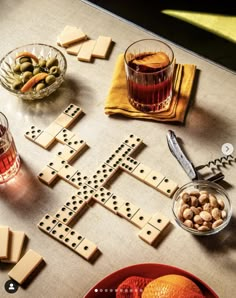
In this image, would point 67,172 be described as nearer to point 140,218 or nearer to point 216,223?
point 140,218

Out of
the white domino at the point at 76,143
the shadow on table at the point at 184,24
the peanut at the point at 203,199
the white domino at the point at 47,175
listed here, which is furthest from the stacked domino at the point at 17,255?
the shadow on table at the point at 184,24

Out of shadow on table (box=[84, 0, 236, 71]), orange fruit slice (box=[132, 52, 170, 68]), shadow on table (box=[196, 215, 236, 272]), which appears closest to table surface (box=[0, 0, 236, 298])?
shadow on table (box=[196, 215, 236, 272])

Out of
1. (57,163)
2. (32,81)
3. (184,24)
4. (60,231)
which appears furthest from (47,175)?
(184,24)

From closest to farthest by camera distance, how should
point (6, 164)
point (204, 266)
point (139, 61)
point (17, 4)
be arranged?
1. point (204, 266)
2. point (6, 164)
3. point (139, 61)
4. point (17, 4)

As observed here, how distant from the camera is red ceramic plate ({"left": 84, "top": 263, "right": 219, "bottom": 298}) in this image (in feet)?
3.19

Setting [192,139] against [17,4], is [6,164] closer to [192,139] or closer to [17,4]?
[192,139]

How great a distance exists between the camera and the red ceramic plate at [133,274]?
3.19 feet

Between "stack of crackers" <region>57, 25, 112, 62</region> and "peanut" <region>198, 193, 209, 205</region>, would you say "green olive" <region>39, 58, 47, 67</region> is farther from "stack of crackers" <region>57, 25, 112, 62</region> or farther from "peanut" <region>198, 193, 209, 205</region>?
"peanut" <region>198, 193, 209, 205</region>

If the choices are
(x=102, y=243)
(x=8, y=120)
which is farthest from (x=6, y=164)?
(x=102, y=243)

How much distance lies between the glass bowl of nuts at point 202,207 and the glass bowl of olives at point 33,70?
430mm

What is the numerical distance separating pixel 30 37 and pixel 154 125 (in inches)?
17.6

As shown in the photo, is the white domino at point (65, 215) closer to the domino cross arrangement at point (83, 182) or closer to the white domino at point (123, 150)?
the domino cross arrangement at point (83, 182)

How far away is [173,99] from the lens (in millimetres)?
1310

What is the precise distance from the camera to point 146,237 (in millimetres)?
1085
